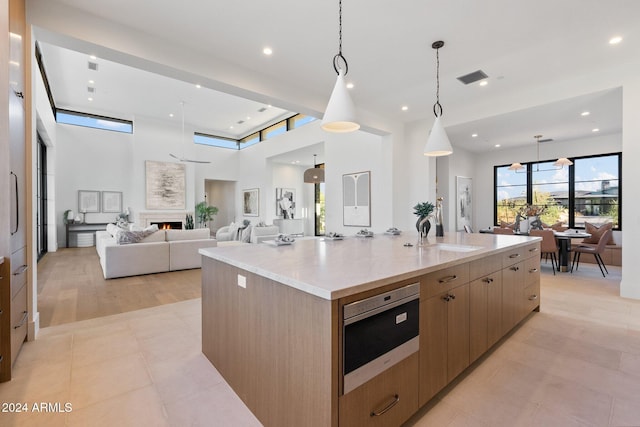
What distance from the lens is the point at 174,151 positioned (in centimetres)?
1035

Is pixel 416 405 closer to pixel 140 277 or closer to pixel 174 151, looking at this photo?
pixel 140 277

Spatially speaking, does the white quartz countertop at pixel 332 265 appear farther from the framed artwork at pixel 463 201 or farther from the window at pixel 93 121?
the window at pixel 93 121

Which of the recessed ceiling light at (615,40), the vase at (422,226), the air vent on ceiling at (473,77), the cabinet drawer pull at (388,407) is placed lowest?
the cabinet drawer pull at (388,407)

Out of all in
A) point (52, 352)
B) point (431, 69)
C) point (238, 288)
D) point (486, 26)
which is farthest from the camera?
point (431, 69)

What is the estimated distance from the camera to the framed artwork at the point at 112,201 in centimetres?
946

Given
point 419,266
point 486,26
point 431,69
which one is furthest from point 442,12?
point 419,266

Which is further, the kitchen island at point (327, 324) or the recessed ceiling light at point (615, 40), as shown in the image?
the recessed ceiling light at point (615, 40)

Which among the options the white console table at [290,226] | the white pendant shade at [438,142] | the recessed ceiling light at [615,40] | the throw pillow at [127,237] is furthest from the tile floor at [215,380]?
the white console table at [290,226]

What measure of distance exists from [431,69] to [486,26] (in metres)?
1.00

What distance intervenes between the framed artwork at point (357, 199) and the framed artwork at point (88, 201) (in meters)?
8.00

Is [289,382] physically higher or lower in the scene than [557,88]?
lower

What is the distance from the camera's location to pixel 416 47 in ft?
11.7

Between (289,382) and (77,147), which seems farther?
(77,147)

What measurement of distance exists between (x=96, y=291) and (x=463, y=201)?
28.1ft
